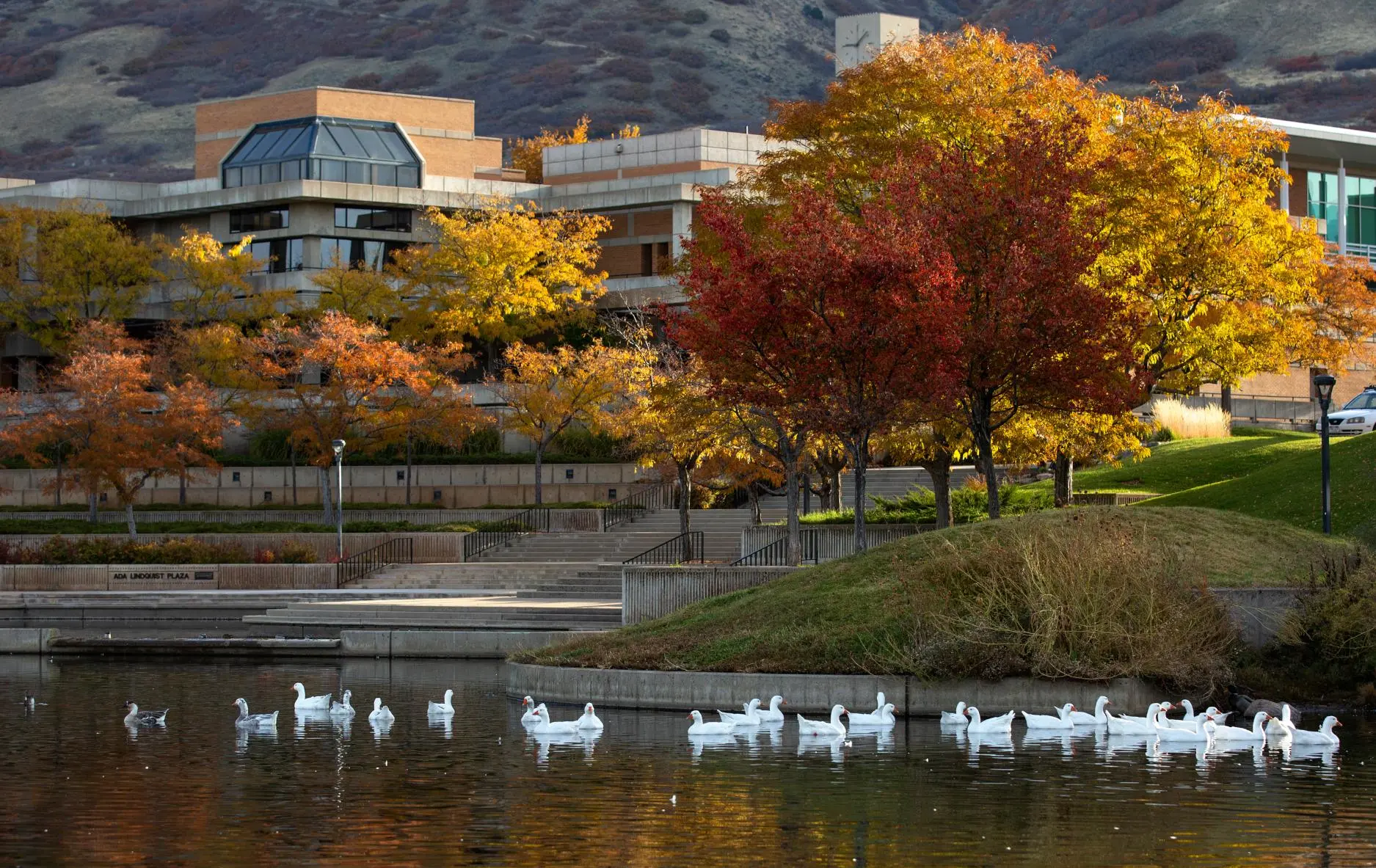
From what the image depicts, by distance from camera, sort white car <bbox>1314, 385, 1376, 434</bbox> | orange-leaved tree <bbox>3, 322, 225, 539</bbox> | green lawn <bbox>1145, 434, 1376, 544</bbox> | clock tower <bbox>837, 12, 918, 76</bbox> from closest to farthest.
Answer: green lawn <bbox>1145, 434, 1376, 544</bbox>, orange-leaved tree <bbox>3, 322, 225, 539</bbox>, white car <bbox>1314, 385, 1376, 434</bbox>, clock tower <bbox>837, 12, 918, 76</bbox>

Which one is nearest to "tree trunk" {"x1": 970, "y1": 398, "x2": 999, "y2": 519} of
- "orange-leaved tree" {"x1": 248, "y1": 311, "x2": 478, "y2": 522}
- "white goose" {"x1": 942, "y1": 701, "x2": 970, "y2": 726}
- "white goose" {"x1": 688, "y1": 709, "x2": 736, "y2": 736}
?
"white goose" {"x1": 942, "y1": 701, "x2": 970, "y2": 726}

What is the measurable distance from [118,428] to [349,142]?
29597 millimetres

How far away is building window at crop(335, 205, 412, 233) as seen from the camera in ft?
252

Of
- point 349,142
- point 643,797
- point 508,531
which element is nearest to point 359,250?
point 349,142

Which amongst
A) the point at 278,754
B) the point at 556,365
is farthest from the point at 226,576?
the point at 278,754

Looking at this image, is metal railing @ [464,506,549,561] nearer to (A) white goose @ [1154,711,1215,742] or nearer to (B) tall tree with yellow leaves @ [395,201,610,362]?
(B) tall tree with yellow leaves @ [395,201,610,362]

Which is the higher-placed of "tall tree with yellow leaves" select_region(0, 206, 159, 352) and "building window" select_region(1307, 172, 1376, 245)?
"building window" select_region(1307, 172, 1376, 245)

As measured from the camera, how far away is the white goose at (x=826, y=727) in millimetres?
22669

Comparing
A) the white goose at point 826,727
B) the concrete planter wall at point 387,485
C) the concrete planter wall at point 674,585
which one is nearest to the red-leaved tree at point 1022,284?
the concrete planter wall at point 674,585

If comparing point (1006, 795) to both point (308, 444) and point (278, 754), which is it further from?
point (308, 444)

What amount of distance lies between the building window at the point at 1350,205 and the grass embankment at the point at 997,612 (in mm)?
56795

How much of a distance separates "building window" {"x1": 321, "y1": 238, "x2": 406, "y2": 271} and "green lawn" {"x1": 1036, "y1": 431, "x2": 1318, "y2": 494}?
114 feet

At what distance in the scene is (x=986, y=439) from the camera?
110ft

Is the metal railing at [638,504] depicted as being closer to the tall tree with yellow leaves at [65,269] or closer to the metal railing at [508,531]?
the metal railing at [508,531]
